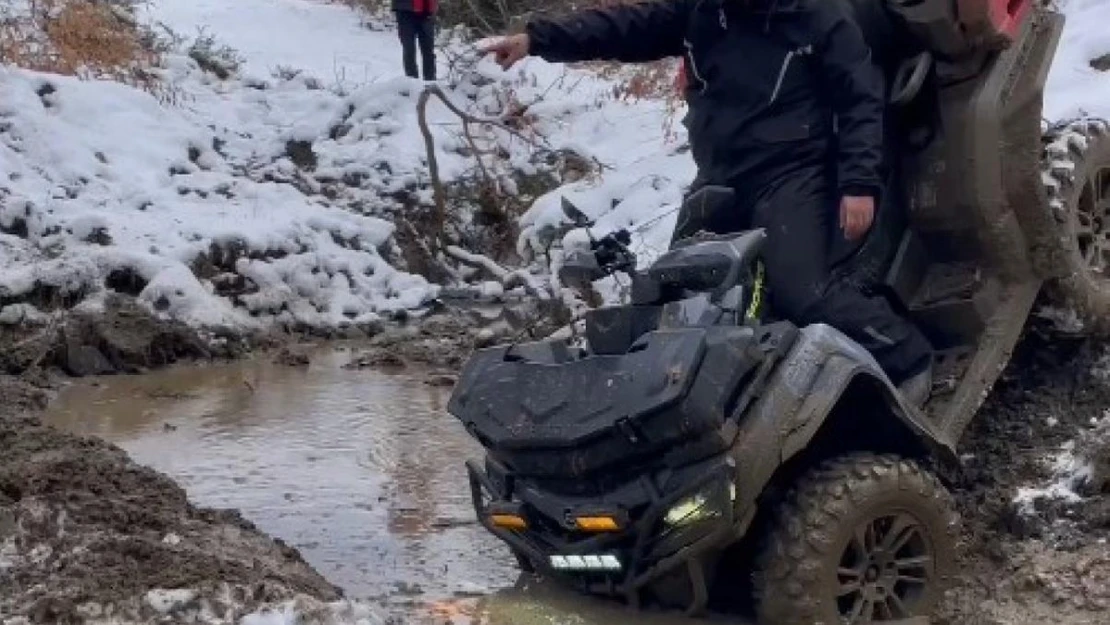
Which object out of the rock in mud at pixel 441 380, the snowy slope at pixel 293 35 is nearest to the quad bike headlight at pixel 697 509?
the rock in mud at pixel 441 380

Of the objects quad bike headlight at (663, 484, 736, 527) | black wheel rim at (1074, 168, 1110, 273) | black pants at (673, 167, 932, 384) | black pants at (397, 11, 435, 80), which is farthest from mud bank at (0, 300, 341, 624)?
black pants at (397, 11, 435, 80)

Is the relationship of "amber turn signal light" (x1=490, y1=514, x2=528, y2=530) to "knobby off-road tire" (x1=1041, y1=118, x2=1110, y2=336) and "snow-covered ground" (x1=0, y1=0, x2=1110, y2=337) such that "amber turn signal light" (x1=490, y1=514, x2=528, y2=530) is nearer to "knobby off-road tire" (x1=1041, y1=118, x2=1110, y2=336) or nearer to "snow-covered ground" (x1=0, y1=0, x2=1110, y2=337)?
"knobby off-road tire" (x1=1041, y1=118, x2=1110, y2=336)

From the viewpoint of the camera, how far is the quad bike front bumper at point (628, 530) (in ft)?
14.6

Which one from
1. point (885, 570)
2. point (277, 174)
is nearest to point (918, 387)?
point (885, 570)

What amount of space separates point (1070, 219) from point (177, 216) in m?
7.04

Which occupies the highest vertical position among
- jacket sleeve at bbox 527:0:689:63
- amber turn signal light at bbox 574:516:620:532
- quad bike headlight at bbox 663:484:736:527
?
jacket sleeve at bbox 527:0:689:63

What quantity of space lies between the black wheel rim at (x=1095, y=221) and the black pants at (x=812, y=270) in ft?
2.97

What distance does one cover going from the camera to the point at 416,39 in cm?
1495

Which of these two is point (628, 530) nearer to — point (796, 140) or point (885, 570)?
point (885, 570)

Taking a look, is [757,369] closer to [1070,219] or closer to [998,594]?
[998,594]

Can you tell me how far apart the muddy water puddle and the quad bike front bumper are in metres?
0.18

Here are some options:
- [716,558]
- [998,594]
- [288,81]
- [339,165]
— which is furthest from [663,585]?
[288,81]

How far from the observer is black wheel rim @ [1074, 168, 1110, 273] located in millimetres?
6066

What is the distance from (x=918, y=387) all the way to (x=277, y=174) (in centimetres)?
816
